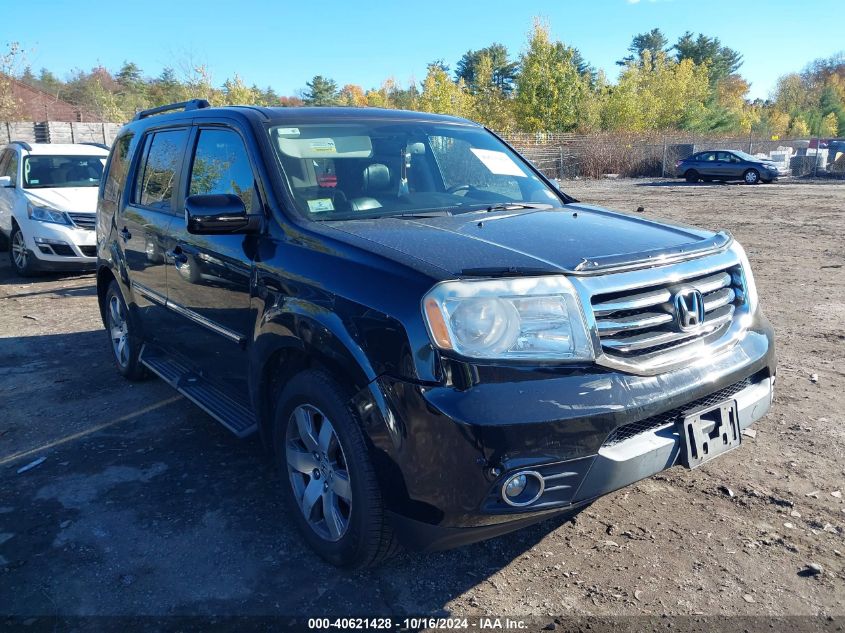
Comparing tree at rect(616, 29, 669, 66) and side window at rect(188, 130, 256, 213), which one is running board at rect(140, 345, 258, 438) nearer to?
side window at rect(188, 130, 256, 213)

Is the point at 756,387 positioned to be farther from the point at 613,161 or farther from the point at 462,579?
the point at 613,161

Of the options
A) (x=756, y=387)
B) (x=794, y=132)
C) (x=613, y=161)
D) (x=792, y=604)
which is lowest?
(x=792, y=604)

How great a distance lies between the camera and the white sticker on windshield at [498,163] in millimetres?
4098

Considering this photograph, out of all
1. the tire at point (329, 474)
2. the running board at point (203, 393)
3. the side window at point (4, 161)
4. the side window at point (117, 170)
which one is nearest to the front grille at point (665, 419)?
the tire at point (329, 474)

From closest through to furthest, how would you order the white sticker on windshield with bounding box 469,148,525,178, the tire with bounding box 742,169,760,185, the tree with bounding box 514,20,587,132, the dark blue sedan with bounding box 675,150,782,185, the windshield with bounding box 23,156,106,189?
the white sticker on windshield with bounding box 469,148,525,178, the windshield with bounding box 23,156,106,189, the dark blue sedan with bounding box 675,150,782,185, the tire with bounding box 742,169,760,185, the tree with bounding box 514,20,587,132

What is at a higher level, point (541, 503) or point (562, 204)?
point (562, 204)

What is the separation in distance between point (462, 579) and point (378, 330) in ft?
3.94

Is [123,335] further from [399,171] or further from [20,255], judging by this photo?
[20,255]

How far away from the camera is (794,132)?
7162 centimetres

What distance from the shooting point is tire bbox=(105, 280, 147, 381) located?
5078mm

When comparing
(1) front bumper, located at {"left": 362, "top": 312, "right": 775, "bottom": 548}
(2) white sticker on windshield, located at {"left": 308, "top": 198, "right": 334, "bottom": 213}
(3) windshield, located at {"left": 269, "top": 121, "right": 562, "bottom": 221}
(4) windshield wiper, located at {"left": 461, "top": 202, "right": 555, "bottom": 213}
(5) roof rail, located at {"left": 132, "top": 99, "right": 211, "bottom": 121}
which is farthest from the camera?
(5) roof rail, located at {"left": 132, "top": 99, "right": 211, "bottom": 121}

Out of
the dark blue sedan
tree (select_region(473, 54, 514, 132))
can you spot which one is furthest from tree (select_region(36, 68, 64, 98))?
the dark blue sedan

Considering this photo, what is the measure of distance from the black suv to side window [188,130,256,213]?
0.04ft

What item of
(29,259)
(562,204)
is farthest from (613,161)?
(562,204)
